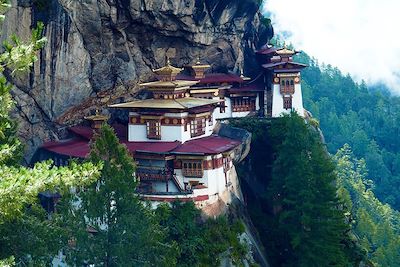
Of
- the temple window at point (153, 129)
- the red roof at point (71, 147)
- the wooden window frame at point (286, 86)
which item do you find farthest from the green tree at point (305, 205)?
the red roof at point (71, 147)

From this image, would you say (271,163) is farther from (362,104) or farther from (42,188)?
(362,104)

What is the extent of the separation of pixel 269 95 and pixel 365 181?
161 ft

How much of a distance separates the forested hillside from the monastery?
179 ft

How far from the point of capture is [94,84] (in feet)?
119

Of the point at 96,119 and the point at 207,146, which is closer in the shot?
the point at 207,146

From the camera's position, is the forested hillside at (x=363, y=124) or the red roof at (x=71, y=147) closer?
the red roof at (x=71, y=147)

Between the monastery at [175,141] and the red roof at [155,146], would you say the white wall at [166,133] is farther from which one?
the red roof at [155,146]

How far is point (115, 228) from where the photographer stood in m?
22.3

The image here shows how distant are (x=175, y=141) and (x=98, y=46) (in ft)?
26.9

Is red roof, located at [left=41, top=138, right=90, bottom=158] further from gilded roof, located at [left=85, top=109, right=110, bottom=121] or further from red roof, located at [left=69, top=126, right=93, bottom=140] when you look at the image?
gilded roof, located at [left=85, top=109, right=110, bottom=121]

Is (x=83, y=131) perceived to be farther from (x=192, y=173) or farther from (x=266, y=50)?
(x=266, y=50)

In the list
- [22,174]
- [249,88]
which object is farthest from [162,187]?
[22,174]

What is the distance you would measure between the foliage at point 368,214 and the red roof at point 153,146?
16.3 m

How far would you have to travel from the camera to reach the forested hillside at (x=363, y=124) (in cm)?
9060
